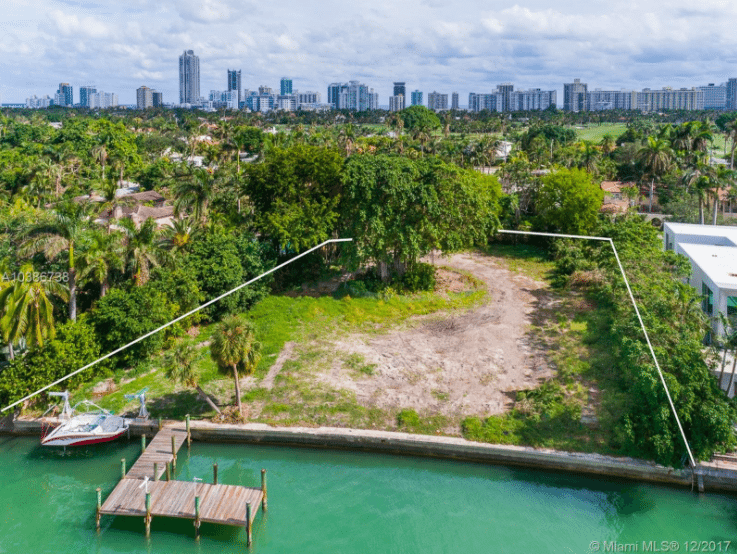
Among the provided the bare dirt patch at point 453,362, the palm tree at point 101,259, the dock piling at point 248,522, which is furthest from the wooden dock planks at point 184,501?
the palm tree at point 101,259

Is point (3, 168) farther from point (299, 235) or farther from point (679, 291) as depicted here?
point (679, 291)

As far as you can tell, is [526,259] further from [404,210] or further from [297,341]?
[297,341]

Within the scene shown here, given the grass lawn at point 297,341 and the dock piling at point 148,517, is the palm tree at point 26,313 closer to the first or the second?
the grass lawn at point 297,341

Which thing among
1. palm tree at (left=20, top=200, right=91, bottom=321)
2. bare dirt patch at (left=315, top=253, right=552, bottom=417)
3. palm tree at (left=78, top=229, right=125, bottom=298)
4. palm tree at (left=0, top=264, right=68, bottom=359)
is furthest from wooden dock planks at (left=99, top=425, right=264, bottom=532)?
palm tree at (left=20, top=200, right=91, bottom=321)

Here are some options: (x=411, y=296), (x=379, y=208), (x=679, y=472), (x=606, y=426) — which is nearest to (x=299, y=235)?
(x=379, y=208)

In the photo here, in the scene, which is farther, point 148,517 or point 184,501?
point 184,501

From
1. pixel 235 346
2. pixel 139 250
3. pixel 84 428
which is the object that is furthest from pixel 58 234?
pixel 235 346
